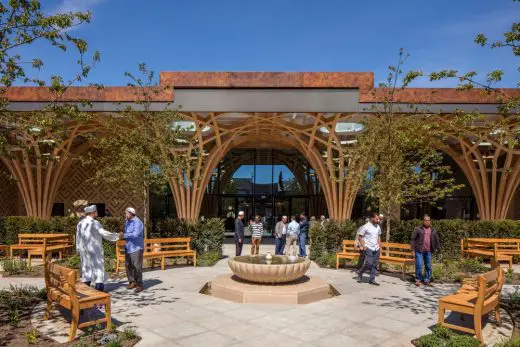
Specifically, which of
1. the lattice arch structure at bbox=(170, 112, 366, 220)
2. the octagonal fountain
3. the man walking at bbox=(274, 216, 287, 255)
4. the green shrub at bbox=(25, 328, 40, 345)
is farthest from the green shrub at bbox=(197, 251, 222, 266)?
the green shrub at bbox=(25, 328, 40, 345)

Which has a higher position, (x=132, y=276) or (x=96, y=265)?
(x=96, y=265)

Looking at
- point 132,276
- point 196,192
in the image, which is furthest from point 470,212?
point 132,276

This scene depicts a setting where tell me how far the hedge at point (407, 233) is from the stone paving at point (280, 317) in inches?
164

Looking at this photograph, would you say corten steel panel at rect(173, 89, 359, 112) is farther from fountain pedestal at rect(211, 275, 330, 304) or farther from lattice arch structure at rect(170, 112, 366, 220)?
fountain pedestal at rect(211, 275, 330, 304)

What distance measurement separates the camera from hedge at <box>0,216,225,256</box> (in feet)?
42.2

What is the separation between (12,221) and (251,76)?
9.55 metres

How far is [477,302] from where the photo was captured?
520 centimetres

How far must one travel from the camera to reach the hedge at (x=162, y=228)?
12.9 m

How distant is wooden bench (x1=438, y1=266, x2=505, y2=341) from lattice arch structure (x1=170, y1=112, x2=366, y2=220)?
986 centimetres

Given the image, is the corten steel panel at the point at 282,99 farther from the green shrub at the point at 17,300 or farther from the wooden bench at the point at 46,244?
the green shrub at the point at 17,300

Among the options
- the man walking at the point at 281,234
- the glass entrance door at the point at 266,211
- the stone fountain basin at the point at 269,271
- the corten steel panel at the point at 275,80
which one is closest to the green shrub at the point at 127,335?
the stone fountain basin at the point at 269,271

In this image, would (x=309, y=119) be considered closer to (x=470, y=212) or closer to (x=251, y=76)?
(x=251, y=76)

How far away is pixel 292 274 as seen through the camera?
24.8 feet

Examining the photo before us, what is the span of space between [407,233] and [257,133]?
947 cm
